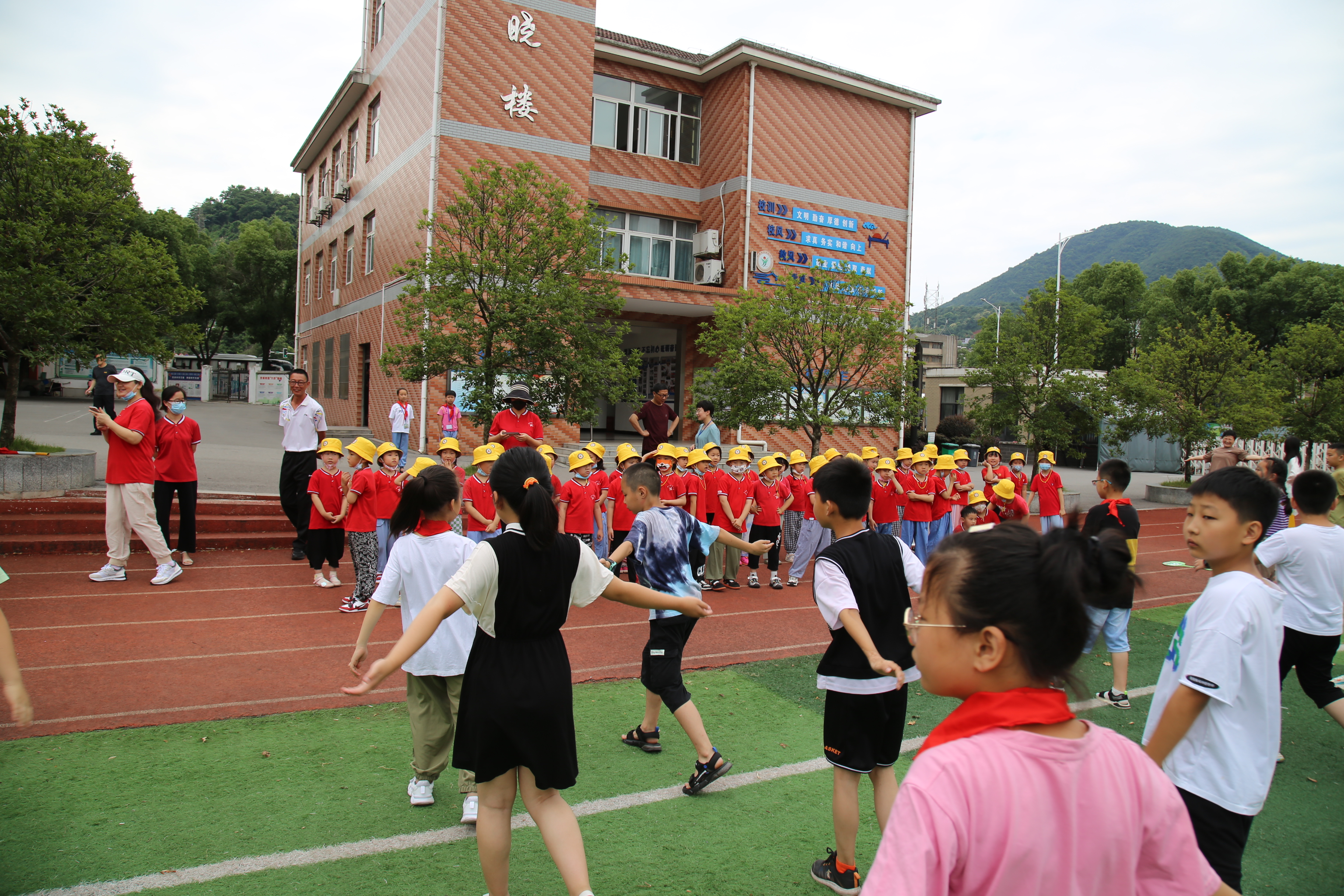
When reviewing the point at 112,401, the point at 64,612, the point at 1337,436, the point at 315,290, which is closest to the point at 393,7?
the point at 315,290

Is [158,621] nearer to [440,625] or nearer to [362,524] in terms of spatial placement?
[362,524]

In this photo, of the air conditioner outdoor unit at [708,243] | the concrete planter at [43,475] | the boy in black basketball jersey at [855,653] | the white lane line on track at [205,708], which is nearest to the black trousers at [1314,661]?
the boy in black basketball jersey at [855,653]

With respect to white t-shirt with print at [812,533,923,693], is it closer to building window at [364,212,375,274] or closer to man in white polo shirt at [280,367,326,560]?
man in white polo shirt at [280,367,326,560]

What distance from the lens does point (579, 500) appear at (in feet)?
28.2

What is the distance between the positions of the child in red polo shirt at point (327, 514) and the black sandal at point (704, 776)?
17.1 ft

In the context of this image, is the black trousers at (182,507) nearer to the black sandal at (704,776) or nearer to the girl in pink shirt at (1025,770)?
the black sandal at (704,776)

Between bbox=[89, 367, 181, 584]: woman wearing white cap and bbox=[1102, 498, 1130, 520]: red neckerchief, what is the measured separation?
846 cm

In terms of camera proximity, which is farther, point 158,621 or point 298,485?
point 298,485

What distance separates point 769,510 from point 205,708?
20.5 feet

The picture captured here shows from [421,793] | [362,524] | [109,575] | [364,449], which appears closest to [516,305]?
[364,449]

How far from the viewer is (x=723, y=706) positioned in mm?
5402

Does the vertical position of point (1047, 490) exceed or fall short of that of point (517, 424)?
it falls short

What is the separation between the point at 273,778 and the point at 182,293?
10.2m

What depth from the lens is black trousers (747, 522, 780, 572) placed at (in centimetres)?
960
